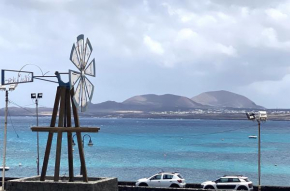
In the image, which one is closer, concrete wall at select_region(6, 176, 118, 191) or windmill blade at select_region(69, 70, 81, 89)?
concrete wall at select_region(6, 176, 118, 191)

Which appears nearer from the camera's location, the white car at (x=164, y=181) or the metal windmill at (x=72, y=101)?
the metal windmill at (x=72, y=101)

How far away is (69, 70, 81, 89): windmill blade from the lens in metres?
22.8

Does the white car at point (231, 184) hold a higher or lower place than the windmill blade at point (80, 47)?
lower

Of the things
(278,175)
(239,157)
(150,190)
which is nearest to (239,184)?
(150,190)

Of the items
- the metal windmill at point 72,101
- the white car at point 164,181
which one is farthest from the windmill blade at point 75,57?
the white car at point 164,181

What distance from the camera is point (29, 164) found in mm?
86125

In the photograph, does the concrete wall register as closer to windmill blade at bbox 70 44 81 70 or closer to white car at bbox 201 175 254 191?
windmill blade at bbox 70 44 81 70

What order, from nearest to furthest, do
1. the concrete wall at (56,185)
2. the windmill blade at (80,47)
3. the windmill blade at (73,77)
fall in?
the concrete wall at (56,185), the windmill blade at (73,77), the windmill blade at (80,47)

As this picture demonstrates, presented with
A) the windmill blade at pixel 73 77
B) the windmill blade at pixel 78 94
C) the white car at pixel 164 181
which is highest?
the windmill blade at pixel 73 77

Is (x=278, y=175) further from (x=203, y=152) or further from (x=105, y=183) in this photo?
(x=105, y=183)

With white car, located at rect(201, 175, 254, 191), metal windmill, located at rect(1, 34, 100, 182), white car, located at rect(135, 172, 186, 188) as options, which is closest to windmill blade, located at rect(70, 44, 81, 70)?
metal windmill, located at rect(1, 34, 100, 182)

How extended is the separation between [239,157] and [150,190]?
70.6m

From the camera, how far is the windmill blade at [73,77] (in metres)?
22.8

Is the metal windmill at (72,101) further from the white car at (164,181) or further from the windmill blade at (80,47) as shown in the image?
the white car at (164,181)
